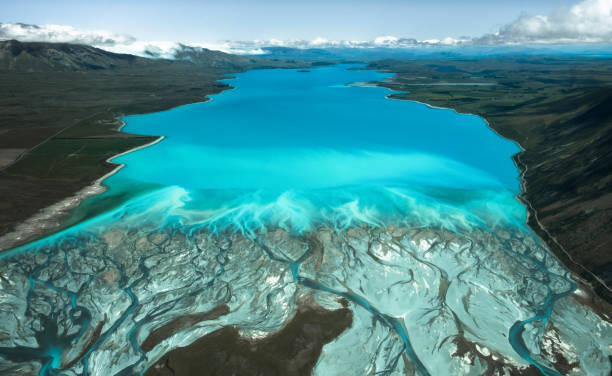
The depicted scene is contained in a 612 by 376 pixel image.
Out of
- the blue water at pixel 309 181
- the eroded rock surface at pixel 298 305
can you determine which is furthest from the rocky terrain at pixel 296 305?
the blue water at pixel 309 181

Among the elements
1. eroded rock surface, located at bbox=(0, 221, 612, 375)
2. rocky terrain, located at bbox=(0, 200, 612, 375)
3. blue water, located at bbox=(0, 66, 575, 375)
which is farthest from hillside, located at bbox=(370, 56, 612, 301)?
blue water, located at bbox=(0, 66, 575, 375)

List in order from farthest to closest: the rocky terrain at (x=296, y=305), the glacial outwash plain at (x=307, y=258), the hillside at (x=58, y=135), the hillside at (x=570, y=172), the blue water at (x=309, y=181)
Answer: the hillside at (x=58, y=135) < the blue water at (x=309, y=181) < the hillside at (x=570, y=172) < the glacial outwash plain at (x=307, y=258) < the rocky terrain at (x=296, y=305)

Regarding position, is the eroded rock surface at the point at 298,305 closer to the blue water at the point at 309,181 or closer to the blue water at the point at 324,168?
the blue water at the point at 309,181

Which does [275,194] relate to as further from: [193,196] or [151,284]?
[151,284]

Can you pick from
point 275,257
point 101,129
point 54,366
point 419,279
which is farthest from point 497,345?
point 101,129

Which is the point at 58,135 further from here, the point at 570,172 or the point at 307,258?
the point at 570,172

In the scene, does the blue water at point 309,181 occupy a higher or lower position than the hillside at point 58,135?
lower

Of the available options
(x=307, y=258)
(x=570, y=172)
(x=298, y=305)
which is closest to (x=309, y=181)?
(x=307, y=258)

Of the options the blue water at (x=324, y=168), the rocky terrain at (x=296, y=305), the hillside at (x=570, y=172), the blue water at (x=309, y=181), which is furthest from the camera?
the blue water at (x=324, y=168)
